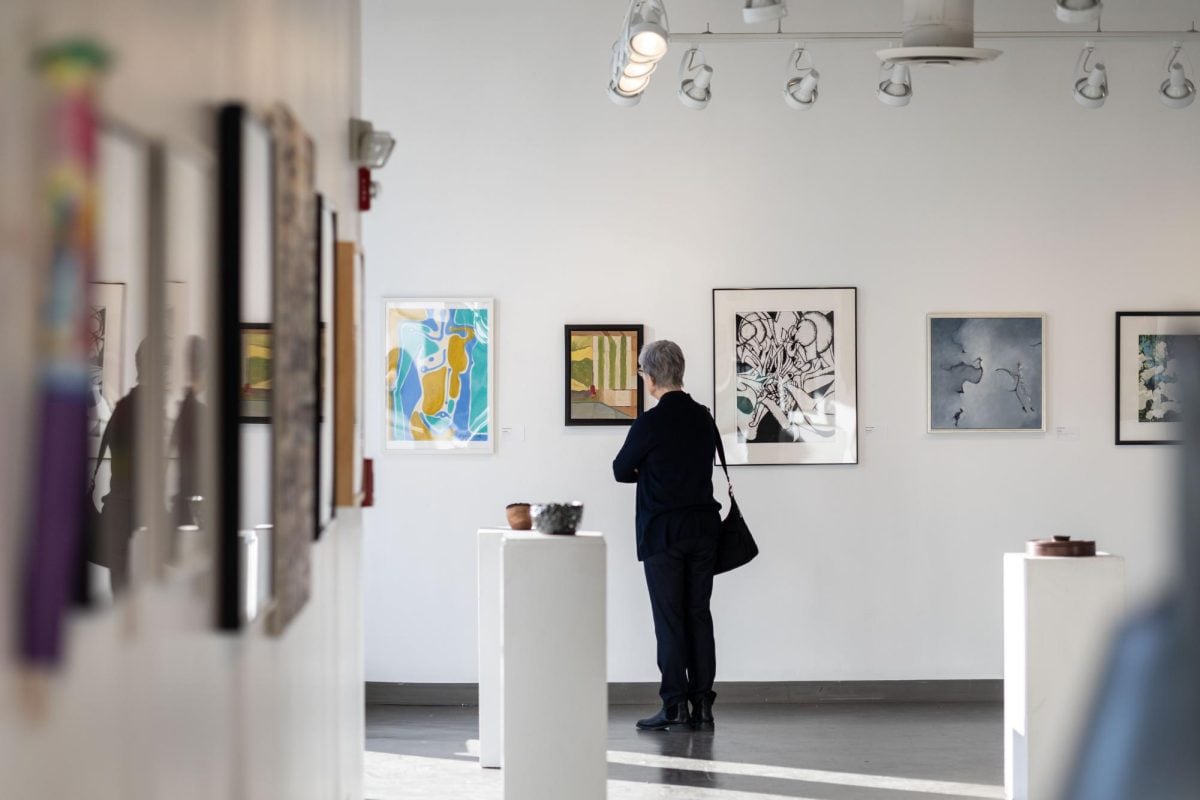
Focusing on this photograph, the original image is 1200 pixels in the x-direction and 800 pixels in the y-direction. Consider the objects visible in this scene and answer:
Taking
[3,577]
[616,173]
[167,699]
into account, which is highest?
[616,173]

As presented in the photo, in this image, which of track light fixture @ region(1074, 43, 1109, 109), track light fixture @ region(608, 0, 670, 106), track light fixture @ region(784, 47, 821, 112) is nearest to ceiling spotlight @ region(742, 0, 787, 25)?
track light fixture @ region(608, 0, 670, 106)

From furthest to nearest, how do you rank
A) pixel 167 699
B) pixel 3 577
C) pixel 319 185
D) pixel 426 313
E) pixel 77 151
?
pixel 426 313
pixel 319 185
pixel 167 699
pixel 77 151
pixel 3 577

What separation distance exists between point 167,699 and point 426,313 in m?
6.32

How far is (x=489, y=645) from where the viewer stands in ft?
22.3

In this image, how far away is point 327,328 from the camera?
13.2 feet

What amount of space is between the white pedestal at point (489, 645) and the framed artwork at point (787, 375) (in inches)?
81.6

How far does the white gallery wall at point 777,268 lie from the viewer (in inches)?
327

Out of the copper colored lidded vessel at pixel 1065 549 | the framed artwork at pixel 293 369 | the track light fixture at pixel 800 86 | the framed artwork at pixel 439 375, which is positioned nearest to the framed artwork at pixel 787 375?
the track light fixture at pixel 800 86

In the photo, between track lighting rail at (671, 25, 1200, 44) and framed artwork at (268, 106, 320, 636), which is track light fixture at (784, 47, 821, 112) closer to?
track lighting rail at (671, 25, 1200, 44)

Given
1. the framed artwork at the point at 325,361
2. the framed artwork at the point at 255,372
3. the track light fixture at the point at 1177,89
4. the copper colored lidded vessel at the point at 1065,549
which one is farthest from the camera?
the track light fixture at the point at 1177,89

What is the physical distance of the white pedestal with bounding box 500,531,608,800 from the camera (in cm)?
568

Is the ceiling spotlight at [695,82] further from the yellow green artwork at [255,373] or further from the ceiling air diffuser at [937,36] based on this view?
the yellow green artwork at [255,373]

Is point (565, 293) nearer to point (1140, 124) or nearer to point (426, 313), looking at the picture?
point (426, 313)

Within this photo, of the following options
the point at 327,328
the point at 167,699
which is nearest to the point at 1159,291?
the point at 327,328
